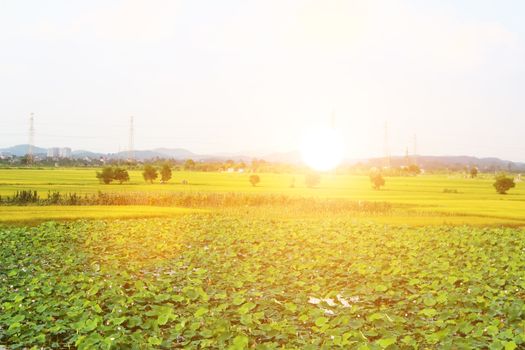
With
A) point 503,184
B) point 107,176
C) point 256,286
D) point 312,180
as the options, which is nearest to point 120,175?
point 107,176

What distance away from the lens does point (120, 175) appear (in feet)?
166

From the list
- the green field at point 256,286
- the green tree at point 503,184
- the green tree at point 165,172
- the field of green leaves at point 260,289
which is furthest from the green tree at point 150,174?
the field of green leaves at point 260,289

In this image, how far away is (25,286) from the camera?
33.8 ft

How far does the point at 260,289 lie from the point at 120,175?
1669 inches

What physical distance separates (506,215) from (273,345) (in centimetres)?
2517

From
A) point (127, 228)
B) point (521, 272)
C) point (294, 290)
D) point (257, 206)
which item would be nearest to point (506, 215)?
point (257, 206)

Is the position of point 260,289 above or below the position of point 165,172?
below

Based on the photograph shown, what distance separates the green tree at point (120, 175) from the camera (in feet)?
164

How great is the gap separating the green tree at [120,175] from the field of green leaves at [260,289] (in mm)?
31480

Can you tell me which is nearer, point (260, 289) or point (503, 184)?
point (260, 289)

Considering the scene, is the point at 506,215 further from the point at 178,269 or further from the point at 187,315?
the point at 187,315

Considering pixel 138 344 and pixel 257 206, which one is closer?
pixel 138 344

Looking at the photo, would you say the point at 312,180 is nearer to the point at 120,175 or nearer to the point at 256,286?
the point at 120,175

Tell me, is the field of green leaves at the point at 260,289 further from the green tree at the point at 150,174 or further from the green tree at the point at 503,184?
the green tree at the point at 150,174
